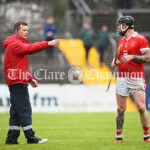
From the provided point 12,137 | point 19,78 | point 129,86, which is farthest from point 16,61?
point 129,86

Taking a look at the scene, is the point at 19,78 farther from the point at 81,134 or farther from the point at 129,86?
the point at 81,134

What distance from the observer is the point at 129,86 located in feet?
34.1

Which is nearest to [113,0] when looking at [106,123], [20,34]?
[106,123]

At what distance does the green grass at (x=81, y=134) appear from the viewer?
9641mm

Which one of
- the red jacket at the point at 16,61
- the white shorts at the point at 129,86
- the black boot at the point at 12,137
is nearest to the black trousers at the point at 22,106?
the red jacket at the point at 16,61

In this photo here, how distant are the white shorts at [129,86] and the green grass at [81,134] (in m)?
1.05

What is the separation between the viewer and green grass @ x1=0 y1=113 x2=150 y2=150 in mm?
9641

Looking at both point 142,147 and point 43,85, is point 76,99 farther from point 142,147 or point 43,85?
point 142,147

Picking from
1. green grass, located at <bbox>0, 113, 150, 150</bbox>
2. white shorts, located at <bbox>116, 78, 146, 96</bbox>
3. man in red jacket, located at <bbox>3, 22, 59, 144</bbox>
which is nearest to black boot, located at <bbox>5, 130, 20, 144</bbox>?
man in red jacket, located at <bbox>3, 22, 59, 144</bbox>

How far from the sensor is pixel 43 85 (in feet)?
68.6

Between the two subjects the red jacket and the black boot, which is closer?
the red jacket

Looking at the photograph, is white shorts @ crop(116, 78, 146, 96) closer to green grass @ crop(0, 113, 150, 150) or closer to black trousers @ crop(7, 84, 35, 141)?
green grass @ crop(0, 113, 150, 150)

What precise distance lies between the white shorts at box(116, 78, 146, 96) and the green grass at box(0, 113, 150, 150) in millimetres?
1049

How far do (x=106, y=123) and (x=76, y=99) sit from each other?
534 cm
